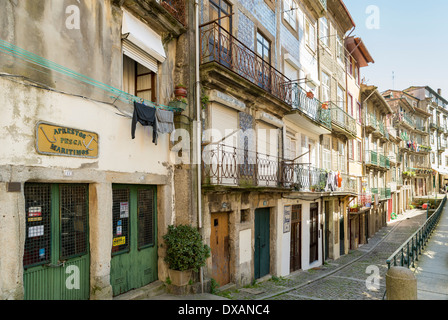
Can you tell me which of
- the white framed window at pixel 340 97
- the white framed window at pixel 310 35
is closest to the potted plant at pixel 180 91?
the white framed window at pixel 310 35

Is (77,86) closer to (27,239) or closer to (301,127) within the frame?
(27,239)

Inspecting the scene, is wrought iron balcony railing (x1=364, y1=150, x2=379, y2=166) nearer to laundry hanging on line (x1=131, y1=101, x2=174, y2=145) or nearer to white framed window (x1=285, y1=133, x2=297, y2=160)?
white framed window (x1=285, y1=133, x2=297, y2=160)

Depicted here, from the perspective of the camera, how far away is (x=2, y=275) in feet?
16.3

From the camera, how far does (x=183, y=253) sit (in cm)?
814

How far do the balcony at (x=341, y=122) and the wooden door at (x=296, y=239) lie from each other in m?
6.01

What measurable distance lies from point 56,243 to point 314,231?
44.8 feet

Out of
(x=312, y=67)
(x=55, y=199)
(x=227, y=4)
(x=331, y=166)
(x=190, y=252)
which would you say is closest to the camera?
(x=55, y=199)

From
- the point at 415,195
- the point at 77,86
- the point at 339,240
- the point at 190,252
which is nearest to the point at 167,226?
the point at 190,252

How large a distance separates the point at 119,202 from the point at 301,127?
426 inches

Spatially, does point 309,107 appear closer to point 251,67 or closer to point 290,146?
point 290,146

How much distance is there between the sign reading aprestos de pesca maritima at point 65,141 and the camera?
560 centimetres

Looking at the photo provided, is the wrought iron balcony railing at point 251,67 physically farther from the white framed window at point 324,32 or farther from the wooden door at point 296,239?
the white framed window at point 324,32

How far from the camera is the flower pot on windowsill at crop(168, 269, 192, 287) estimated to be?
324 inches

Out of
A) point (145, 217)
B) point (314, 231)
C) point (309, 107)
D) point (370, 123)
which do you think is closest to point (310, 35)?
point (309, 107)
